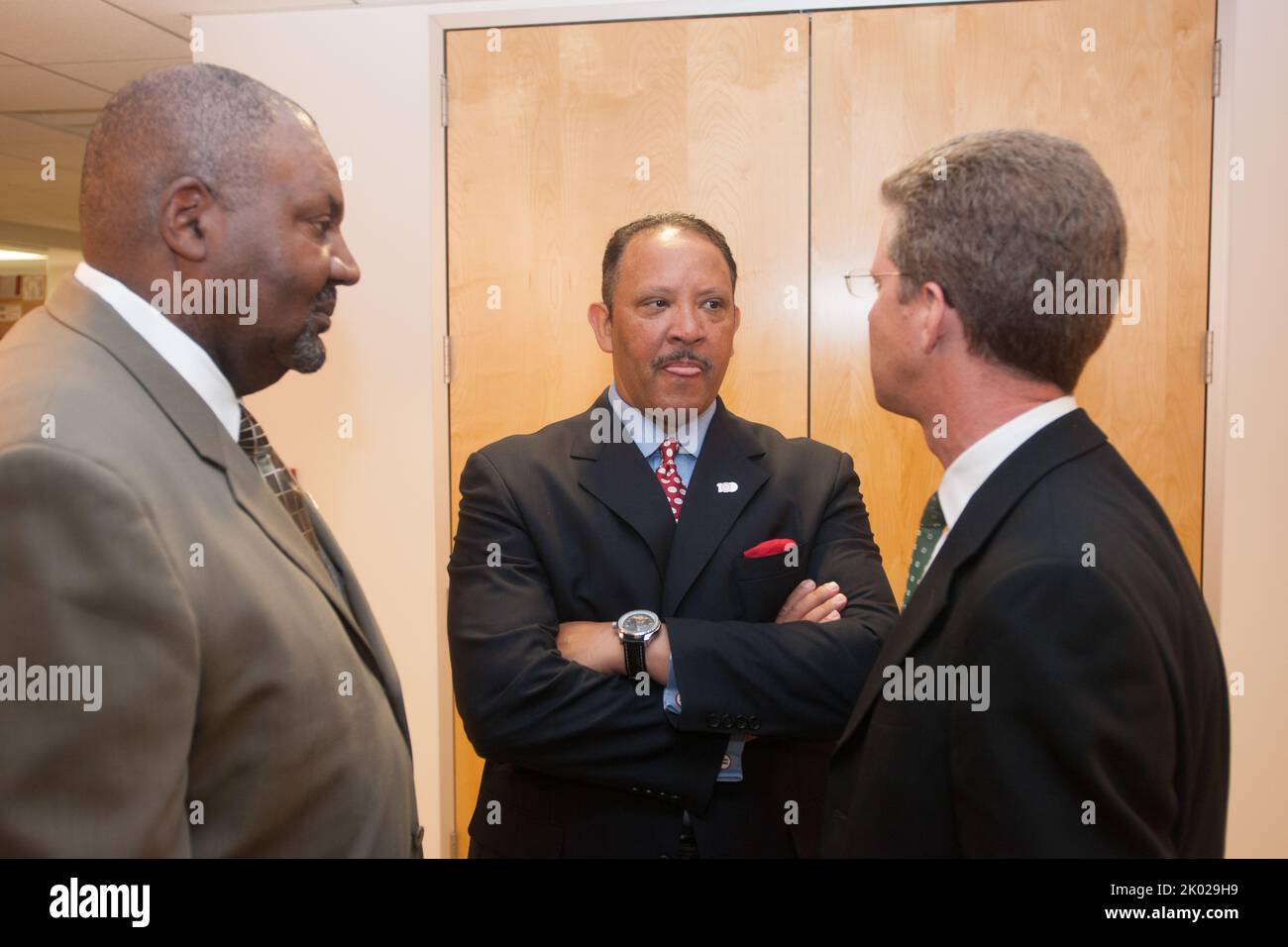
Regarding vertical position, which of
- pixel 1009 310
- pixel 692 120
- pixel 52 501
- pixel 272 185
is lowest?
pixel 52 501

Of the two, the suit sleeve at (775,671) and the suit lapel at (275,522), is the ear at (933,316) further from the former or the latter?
the suit lapel at (275,522)

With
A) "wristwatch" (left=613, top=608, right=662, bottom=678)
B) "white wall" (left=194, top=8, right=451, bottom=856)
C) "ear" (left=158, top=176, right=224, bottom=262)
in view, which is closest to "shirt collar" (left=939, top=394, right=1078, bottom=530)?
"wristwatch" (left=613, top=608, right=662, bottom=678)

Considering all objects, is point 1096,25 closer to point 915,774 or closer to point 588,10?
point 588,10

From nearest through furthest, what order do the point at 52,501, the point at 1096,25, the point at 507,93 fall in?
the point at 52,501 < the point at 1096,25 < the point at 507,93

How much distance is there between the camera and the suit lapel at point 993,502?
1022 millimetres

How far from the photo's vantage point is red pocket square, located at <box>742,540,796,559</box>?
1678 millimetres

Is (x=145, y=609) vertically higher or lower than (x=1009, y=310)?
lower

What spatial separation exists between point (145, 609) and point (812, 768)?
1116mm

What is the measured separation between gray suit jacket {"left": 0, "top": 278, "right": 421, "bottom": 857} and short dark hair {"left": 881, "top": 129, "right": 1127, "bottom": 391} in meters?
0.82

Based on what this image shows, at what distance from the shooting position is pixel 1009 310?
3.58 ft

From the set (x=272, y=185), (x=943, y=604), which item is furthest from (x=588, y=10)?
(x=943, y=604)

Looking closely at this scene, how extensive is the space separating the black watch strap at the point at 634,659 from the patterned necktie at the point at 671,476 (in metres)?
0.27

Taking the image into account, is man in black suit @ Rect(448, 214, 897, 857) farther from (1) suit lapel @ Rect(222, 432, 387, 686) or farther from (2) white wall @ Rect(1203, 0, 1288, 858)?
(2) white wall @ Rect(1203, 0, 1288, 858)
